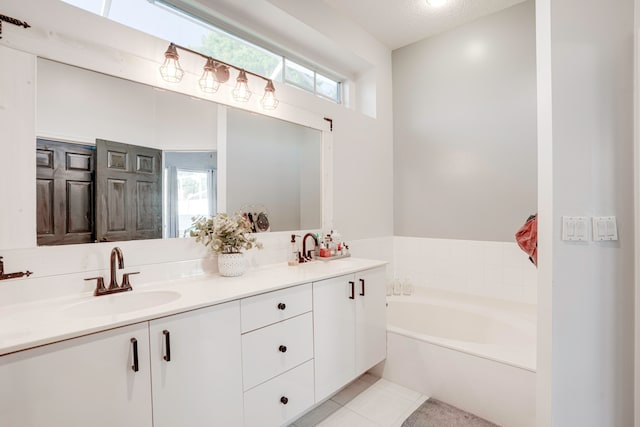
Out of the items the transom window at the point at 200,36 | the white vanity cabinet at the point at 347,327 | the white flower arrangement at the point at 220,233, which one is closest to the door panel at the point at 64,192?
the white flower arrangement at the point at 220,233

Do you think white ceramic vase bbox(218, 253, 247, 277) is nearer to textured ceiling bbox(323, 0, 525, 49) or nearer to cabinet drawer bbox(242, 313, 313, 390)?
cabinet drawer bbox(242, 313, 313, 390)

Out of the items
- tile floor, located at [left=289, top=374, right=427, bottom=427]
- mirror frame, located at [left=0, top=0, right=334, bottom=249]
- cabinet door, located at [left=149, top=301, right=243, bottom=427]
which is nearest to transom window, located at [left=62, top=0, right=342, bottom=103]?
mirror frame, located at [left=0, top=0, right=334, bottom=249]

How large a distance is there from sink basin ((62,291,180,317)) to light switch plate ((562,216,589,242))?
6.08ft

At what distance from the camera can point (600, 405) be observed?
146cm

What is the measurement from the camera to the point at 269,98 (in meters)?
2.13

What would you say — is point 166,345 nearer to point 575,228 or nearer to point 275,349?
point 275,349

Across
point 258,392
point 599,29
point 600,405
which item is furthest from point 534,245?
point 258,392

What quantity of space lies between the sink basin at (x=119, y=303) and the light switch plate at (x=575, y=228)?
1853mm

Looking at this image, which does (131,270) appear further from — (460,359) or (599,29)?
(599,29)

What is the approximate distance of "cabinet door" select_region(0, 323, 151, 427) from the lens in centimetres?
90

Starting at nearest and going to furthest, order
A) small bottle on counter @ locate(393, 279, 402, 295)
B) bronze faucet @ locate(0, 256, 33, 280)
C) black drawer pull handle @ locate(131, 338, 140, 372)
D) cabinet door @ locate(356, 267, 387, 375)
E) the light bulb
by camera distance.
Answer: black drawer pull handle @ locate(131, 338, 140, 372) → bronze faucet @ locate(0, 256, 33, 280) → the light bulb → cabinet door @ locate(356, 267, 387, 375) → small bottle on counter @ locate(393, 279, 402, 295)

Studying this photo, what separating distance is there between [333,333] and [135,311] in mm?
1095

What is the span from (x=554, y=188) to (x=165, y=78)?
2.07 m

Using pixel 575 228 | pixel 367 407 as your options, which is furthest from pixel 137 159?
pixel 575 228
